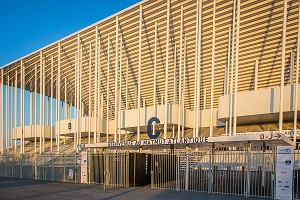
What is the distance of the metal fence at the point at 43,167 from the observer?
1954 cm

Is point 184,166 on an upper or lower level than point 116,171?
upper

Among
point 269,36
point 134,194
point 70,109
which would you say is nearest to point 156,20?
point 269,36

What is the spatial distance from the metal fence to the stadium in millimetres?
87

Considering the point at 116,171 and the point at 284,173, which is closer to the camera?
the point at 284,173

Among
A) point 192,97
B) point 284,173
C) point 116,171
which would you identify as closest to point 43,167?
point 116,171

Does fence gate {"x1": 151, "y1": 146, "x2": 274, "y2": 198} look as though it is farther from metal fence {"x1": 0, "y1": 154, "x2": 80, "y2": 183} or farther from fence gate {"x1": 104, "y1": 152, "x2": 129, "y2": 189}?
metal fence {"x1": 0, "y1": 154, "x2": 80, "y2": 183}

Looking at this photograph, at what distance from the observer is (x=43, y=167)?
72.7 ft

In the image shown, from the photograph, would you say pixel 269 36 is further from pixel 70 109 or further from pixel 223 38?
pixel 70 109

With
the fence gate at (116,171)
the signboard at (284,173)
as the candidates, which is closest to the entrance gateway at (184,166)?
the fence gate at (116,171)

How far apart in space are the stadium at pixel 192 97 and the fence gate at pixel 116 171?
0.07 meters

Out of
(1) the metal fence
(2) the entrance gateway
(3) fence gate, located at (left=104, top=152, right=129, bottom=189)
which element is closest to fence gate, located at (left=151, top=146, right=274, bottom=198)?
(2) the entrance gateway

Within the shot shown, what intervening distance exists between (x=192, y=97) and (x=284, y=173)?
26.5m

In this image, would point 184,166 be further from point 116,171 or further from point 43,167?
point 43,167

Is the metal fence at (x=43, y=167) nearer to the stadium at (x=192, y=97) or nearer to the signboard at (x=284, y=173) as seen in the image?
the stadium at (x=192, y=97)
